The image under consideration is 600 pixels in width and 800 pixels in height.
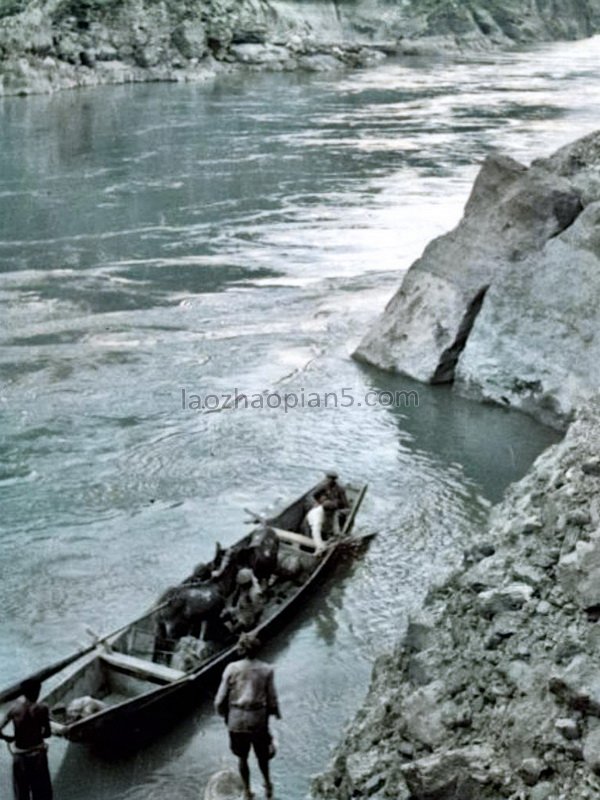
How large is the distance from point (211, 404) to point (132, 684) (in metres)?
11.0

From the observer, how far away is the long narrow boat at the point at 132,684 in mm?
12461

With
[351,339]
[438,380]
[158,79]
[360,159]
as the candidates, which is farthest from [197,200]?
[158,79]

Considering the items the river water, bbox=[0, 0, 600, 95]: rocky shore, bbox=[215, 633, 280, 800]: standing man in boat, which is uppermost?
bbox=[0, 0, 600, 95]: rocky shore

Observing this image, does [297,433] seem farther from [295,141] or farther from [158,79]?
[158,79]

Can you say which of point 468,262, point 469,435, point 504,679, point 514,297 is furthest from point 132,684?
point 468,262

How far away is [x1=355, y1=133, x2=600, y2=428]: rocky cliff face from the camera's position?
73.9ft

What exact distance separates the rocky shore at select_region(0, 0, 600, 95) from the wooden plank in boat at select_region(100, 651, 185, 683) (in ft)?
201

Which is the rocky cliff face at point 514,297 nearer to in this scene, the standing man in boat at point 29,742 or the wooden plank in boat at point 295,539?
the wooden plank in boat at point 295,539

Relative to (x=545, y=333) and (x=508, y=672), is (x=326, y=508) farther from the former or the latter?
(x=508, y=672)

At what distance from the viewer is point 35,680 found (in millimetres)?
11148

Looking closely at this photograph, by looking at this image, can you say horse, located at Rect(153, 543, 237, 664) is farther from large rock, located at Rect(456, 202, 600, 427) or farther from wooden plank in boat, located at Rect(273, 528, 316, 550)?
large rock, located at Rect(456, 202, 600, 427)

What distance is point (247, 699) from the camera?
10828mm

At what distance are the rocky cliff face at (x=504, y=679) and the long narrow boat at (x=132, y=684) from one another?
232cm

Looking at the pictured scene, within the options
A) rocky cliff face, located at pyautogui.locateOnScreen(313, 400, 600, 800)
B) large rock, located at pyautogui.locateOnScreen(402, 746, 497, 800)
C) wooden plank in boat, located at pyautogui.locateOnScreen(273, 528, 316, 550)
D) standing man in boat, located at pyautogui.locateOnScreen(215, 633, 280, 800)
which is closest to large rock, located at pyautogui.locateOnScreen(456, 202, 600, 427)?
wooden plank in boat, located at pyautogui.locateOnScreen(273, 528, 316, 550)
